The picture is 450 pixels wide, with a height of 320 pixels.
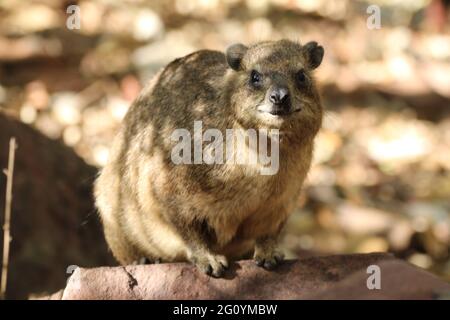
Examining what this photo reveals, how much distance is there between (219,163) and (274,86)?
750 mm

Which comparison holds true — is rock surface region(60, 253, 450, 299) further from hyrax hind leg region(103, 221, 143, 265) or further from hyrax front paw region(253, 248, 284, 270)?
hyrax hind leg region(103, 221, 143, 265)

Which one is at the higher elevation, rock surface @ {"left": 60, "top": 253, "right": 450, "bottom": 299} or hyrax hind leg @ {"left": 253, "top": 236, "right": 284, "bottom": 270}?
hyrax hind leg @ {"left": 253, "top": 236, "right": 284, "bottom": 270}

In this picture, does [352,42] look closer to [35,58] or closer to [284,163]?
[35,58]

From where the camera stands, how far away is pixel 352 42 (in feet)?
47.7

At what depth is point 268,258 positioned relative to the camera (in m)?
6.56

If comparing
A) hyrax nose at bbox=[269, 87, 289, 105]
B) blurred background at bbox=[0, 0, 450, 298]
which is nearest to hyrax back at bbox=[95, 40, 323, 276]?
hyrax nose at bbox=[269, 87, 289, 105]

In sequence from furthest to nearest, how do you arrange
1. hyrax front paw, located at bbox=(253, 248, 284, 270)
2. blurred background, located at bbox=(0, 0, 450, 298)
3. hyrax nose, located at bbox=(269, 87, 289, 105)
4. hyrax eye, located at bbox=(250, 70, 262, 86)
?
blurred background, located at bbox=(0, 0, 450, 298) < hyrax front paw, located at bbox=(253, 248, 284, 270) < hyrax eye, located at bbox=(250, 70, 262, 86) < hyrax nose, located at bbox=(269, 87, 289, 105)

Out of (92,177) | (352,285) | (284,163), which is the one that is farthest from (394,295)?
(92,177)

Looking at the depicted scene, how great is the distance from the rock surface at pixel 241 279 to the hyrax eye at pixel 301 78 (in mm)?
1299

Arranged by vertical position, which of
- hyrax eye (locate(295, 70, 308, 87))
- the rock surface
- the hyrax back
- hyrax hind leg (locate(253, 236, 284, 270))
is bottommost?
the rock surface

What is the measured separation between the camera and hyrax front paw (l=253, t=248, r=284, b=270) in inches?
256

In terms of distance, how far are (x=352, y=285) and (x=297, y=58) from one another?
1844 millimetres

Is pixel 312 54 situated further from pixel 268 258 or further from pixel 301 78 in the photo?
pixel 268 258

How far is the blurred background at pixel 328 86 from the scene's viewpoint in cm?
1155
